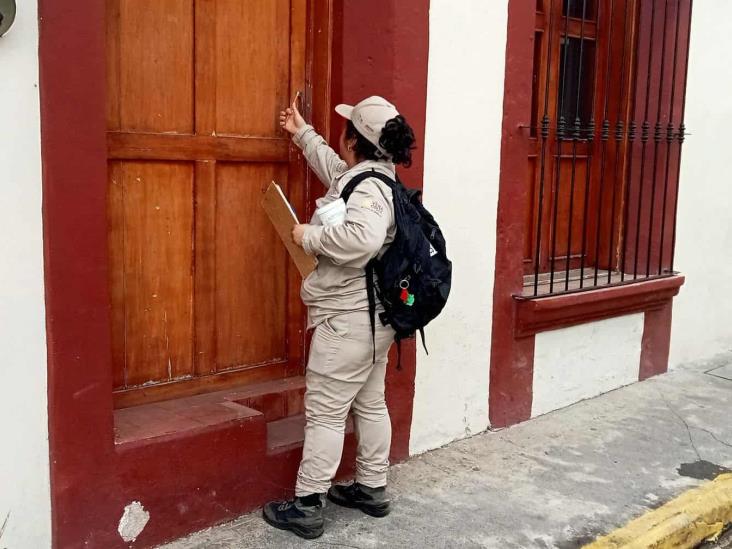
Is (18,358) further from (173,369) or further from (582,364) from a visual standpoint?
(582,364)

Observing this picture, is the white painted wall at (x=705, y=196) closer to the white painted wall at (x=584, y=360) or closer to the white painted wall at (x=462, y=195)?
the white painted wall at (x=584, y=360)

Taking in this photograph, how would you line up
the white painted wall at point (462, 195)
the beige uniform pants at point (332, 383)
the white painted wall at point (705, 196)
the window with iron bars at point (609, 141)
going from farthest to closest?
1. the white painted wall at point (705, 196)
2. the window with iron bars at point (609, 141)
3. the white painted wall at point (462, 195)
4. the beige uniform pants at point (332, 383)

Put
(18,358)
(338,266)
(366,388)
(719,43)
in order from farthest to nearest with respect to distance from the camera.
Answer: (719,43), (366,388), (338,266), (18,358)

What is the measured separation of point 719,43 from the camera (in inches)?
245

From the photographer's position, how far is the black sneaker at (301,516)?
3.44 m

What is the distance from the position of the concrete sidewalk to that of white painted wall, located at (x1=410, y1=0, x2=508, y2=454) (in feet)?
0.86

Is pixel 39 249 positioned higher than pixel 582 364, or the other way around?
pixel 39 249

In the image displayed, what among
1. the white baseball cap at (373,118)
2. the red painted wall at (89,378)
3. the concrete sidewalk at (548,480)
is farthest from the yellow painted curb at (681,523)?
the white baseball cap at (373,118)

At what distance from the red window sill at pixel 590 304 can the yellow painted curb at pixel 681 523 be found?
4.10 ft

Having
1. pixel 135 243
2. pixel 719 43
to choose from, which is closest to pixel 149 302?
pixel 135 243

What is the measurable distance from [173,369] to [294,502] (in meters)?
0.77

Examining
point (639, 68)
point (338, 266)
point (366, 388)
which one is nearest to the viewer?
point (338, 266)

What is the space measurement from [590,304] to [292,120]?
243cm

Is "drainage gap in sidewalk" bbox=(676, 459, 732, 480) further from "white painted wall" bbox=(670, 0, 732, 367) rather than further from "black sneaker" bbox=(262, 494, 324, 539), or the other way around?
"black sneaker" bbox=(262, 494, 324, 539)
